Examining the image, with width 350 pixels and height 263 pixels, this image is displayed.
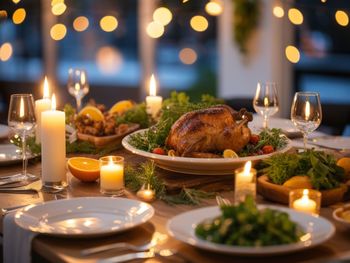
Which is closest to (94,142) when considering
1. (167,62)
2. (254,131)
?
(254,131)

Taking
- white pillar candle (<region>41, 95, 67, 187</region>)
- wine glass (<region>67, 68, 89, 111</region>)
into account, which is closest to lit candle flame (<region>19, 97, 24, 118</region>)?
white pillar candle (<region>41, 95, 67, 187</region>)

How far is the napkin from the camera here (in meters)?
1.71

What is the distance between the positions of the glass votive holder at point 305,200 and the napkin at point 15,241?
2.08ft

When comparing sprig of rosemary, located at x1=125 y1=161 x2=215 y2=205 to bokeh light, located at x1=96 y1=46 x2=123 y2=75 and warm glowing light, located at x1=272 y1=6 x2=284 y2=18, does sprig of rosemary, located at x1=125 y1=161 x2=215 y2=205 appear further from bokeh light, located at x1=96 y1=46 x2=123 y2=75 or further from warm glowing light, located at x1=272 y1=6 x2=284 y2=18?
bokeh light, located at x1=96 y1=46 x2=123 y2=75

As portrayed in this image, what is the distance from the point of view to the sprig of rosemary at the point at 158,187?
1.96m

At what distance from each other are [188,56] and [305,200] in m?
5.96

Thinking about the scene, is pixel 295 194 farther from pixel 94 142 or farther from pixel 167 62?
pixel 167 62

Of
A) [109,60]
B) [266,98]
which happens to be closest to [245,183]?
[266,98]

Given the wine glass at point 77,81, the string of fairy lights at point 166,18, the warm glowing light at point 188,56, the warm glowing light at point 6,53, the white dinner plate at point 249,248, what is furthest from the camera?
the warm glowing light at point 188,56

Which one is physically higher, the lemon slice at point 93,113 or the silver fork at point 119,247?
the lemon slice at point 93,113

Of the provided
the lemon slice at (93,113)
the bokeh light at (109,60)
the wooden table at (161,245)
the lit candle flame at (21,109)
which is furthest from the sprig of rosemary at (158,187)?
the bokeh light at (109,60)

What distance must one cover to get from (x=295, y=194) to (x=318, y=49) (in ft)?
15.9

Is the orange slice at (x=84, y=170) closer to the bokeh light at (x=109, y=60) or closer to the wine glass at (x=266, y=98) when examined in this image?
the wine glass at (x=266, y=98)

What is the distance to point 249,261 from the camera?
1495 millimetres
